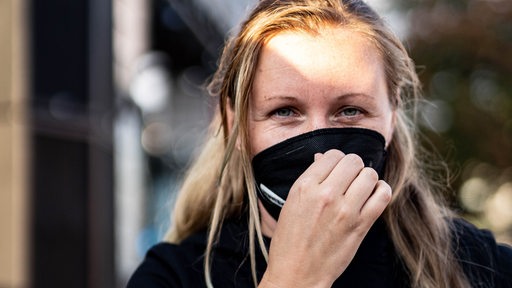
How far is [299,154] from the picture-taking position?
7.30 ft

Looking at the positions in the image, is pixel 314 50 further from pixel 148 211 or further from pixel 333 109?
pixel 148 211

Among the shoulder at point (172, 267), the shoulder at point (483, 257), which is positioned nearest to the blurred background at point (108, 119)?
the shoulder at point (483, 257)

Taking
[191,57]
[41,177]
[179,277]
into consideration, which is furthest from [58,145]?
[191,57]

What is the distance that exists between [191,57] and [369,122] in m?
14.1

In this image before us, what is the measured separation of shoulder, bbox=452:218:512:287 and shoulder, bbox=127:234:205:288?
0.73 m

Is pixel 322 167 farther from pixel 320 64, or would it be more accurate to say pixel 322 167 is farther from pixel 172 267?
pixel 172 267

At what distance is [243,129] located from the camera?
7.73 feet

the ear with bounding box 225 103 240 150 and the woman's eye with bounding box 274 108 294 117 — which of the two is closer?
the woman's eye with bounding box 274 108 294 117

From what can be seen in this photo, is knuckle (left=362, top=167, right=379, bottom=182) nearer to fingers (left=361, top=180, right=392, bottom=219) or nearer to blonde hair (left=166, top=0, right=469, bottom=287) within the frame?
fingers (left=361, top=180, right=392, bottom=219)

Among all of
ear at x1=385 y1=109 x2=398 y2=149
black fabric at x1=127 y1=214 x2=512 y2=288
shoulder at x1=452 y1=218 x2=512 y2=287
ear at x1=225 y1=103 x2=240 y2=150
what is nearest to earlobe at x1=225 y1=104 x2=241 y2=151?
ear at x1=225 y1=103 x2=240 y2=150

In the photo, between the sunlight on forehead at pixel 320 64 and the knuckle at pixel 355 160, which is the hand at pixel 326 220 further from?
the sunlight on forehead at pixel 320 64

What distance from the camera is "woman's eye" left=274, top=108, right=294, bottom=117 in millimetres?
2293

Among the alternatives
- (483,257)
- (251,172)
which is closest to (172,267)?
(251,172)

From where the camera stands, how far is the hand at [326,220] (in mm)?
1998
